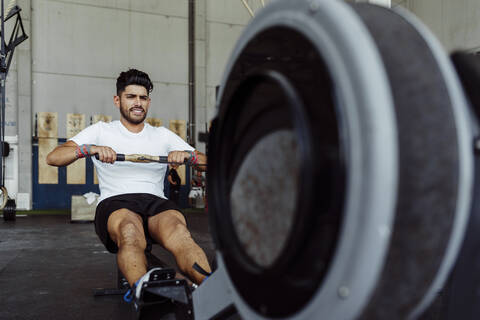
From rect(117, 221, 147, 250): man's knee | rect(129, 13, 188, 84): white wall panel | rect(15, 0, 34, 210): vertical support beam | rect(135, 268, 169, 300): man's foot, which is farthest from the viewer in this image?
rect(129, 13, 188, 84): white wall panel

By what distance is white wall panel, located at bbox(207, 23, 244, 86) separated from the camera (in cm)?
749

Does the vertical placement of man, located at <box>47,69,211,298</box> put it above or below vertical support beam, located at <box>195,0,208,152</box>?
below

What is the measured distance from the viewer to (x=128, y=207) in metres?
1.52

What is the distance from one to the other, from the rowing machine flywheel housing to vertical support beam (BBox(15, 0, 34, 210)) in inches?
266

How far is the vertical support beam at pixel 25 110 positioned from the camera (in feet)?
20.9

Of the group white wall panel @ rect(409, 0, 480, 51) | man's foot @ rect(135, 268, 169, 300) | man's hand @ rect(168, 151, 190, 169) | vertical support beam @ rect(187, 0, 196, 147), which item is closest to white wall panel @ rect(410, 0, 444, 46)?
white wall panel @ rect(409, 0, 480, 51)

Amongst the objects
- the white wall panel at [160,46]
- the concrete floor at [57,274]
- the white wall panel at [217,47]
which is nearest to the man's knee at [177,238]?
the concrete floor at [57,274]

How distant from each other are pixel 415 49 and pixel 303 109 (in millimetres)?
160

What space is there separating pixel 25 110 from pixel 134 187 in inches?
221

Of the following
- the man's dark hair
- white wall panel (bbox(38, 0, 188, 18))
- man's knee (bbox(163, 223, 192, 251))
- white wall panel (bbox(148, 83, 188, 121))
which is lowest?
man's knee (bbox(163, 223, 192, 251))

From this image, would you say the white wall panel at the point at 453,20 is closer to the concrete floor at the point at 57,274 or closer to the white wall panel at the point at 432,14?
the white wall panel at the point at 432,14

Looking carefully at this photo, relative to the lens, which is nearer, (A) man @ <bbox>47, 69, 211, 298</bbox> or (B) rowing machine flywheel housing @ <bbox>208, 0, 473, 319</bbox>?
(B) rowing machine flywheel housing @ <bbox>208, 0, 473, 319</bbox>

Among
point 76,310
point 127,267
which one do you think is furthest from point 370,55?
point 76,310

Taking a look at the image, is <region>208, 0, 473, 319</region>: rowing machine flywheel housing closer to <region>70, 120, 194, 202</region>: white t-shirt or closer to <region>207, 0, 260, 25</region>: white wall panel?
<region>70, 120, 194, 202</region>: white t-shirt
